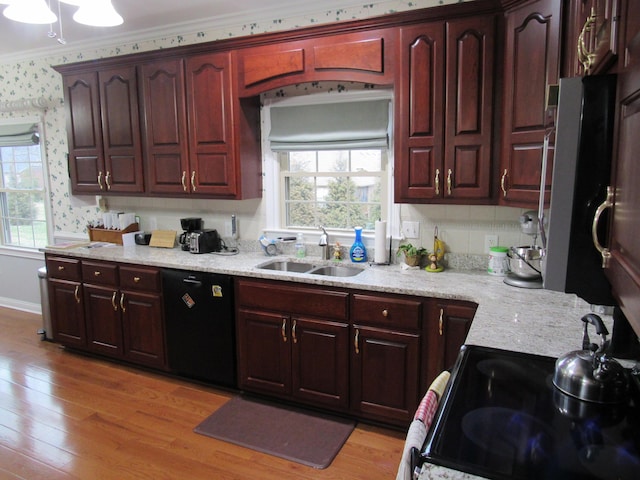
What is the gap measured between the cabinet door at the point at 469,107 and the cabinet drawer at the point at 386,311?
70 cm

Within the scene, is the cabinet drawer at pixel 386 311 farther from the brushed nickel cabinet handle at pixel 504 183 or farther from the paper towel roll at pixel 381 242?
the brushed nickel cabinet handle at pixel 504 183

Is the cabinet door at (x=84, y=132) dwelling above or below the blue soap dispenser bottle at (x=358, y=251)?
above

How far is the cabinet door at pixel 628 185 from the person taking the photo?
782 mm

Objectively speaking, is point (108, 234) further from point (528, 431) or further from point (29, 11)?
point (528, 431)

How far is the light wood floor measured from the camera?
2.38 metres

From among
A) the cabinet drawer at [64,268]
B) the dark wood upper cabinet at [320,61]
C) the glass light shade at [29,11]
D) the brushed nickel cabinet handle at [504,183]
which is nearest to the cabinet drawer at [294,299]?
the brushed nickel cabinet handle at [504,183]

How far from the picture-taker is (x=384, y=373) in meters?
2.63

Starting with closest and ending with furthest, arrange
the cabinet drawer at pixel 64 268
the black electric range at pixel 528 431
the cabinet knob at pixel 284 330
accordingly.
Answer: the black electric range at pixel 528 431 < the cabinet knob at pixel 284 330 < the cabinet drawer at pixel 64 268

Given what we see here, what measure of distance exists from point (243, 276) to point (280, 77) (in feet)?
4.36

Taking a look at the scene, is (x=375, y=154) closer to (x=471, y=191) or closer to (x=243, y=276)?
(x=471, y=191)

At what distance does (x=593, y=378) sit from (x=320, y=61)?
2.35 m

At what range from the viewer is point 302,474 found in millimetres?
2338

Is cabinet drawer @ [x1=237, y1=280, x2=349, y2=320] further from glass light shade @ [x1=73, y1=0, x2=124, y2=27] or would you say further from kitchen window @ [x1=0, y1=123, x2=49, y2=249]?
kitchen window @ [x1=0, y1=123, x2=49, y2=249]

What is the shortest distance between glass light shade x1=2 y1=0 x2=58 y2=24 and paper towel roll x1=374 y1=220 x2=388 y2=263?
207 cm
